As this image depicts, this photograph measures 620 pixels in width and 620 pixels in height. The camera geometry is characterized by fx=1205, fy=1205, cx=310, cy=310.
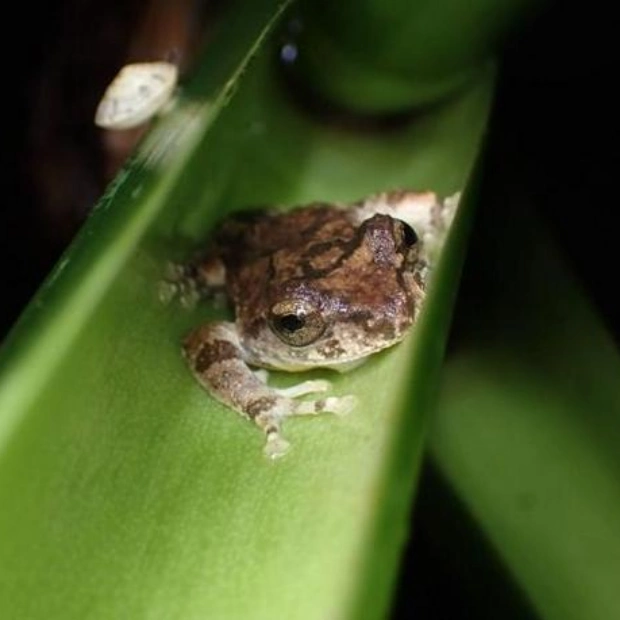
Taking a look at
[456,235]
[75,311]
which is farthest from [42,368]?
[456,235]

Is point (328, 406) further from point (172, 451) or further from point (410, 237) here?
point (410, 237)

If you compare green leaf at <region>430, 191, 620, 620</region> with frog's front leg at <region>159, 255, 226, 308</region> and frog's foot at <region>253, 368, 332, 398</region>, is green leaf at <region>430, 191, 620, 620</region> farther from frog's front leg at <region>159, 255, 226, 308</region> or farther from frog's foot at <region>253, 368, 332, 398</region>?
frog's front leg at <region>159, 255, 226, 308</region>

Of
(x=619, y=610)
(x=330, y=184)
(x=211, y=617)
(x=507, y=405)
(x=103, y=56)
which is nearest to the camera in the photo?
(x=211, y=617)

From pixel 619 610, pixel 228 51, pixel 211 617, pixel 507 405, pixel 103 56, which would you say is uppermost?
pixel 103 56

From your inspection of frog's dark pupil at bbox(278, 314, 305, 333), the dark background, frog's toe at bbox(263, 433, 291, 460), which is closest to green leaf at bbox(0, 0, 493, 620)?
frog's toe at bbox(263, 433, 291, 460)

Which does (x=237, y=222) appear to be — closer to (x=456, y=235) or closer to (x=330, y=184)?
(x=330, y=184)

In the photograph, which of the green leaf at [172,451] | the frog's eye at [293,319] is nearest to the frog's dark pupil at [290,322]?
the frog's eye at [293,319]

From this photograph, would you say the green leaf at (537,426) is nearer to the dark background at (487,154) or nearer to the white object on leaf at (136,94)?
the dark background at (487,154)

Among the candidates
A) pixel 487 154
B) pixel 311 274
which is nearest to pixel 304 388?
pixel 311 274
